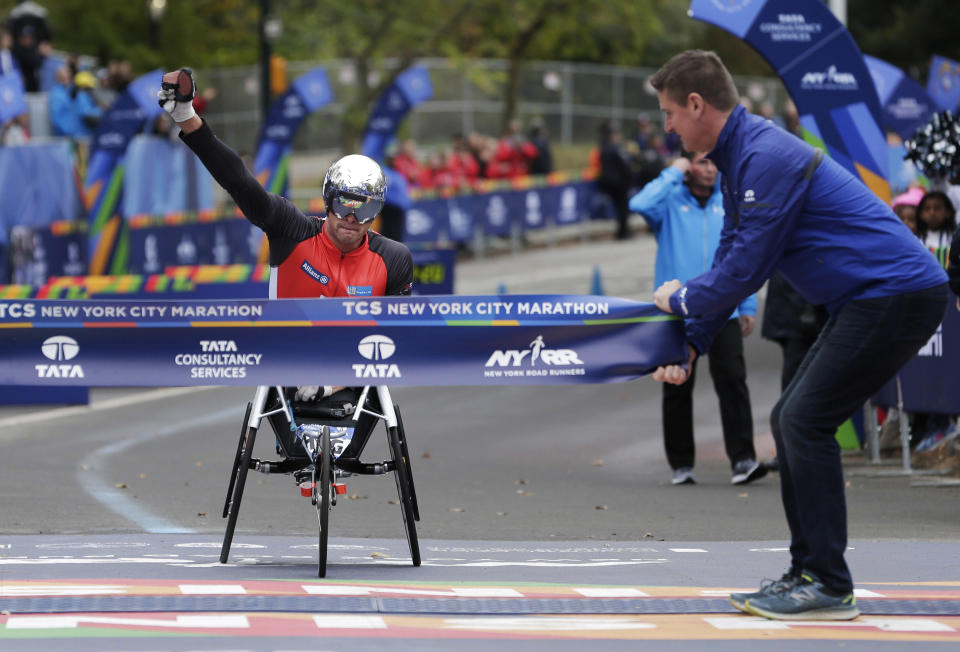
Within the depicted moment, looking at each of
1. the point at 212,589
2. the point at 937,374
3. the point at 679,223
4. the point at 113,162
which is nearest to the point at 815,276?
the point at 212,589

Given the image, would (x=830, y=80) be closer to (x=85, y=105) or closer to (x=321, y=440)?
(x=321, y=440)

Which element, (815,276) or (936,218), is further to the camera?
(936,218)

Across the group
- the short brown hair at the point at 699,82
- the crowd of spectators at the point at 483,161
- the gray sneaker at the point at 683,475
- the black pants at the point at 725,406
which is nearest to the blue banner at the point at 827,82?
the black pants at the point at 725,406

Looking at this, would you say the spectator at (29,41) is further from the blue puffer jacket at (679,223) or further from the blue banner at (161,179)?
the blue puffer jacket at (679,223)

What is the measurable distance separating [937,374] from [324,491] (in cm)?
533

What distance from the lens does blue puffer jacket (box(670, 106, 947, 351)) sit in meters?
6.36

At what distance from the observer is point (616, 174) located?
104 feet

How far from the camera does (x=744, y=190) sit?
643cm

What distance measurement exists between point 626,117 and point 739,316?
34.3 metres

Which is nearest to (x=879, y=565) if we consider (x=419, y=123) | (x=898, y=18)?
(x=419, y=123)

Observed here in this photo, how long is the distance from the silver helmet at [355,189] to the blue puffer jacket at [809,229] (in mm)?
1745

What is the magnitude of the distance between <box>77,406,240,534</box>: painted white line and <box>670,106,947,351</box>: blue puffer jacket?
3962mm

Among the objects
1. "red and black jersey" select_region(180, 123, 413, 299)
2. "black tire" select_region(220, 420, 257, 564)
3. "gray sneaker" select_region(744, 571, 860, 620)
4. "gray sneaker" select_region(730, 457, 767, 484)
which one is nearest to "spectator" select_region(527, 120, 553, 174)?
"gray sneaker" select_region(730, 457, 767, 484)

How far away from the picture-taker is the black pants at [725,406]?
11328 mm
